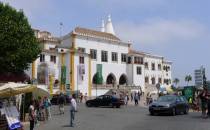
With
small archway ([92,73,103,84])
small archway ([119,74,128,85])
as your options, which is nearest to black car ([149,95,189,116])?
small archway ([92,73,103,84])

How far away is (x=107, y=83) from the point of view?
9506 cm

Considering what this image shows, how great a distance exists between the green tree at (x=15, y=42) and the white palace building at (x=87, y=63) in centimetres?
3599

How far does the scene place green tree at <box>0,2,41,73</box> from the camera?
38.1 meters

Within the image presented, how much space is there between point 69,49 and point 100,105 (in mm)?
35125

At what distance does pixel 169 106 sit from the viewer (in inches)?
1340

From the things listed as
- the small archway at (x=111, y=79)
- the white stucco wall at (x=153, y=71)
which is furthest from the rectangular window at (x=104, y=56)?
the white stucco wall at (x=153, y=71)

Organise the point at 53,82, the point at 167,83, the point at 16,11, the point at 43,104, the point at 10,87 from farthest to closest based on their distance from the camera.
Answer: the point at 167,83 → the point at 53,82 → the point at 16,11 → the point at 43,104 → the point at 10,87

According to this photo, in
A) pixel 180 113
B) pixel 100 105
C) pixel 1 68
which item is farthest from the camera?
pixel 100 105

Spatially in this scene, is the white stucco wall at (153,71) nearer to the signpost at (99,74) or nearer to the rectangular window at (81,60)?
the signpost at (99,74)

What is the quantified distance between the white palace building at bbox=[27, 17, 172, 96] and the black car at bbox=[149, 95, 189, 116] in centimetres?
4280

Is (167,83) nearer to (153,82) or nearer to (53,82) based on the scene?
(153,82)

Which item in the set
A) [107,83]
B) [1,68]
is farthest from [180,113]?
[107,83]

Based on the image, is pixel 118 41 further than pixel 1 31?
Yes

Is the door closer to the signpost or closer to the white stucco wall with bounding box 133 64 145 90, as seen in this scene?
the signpost
